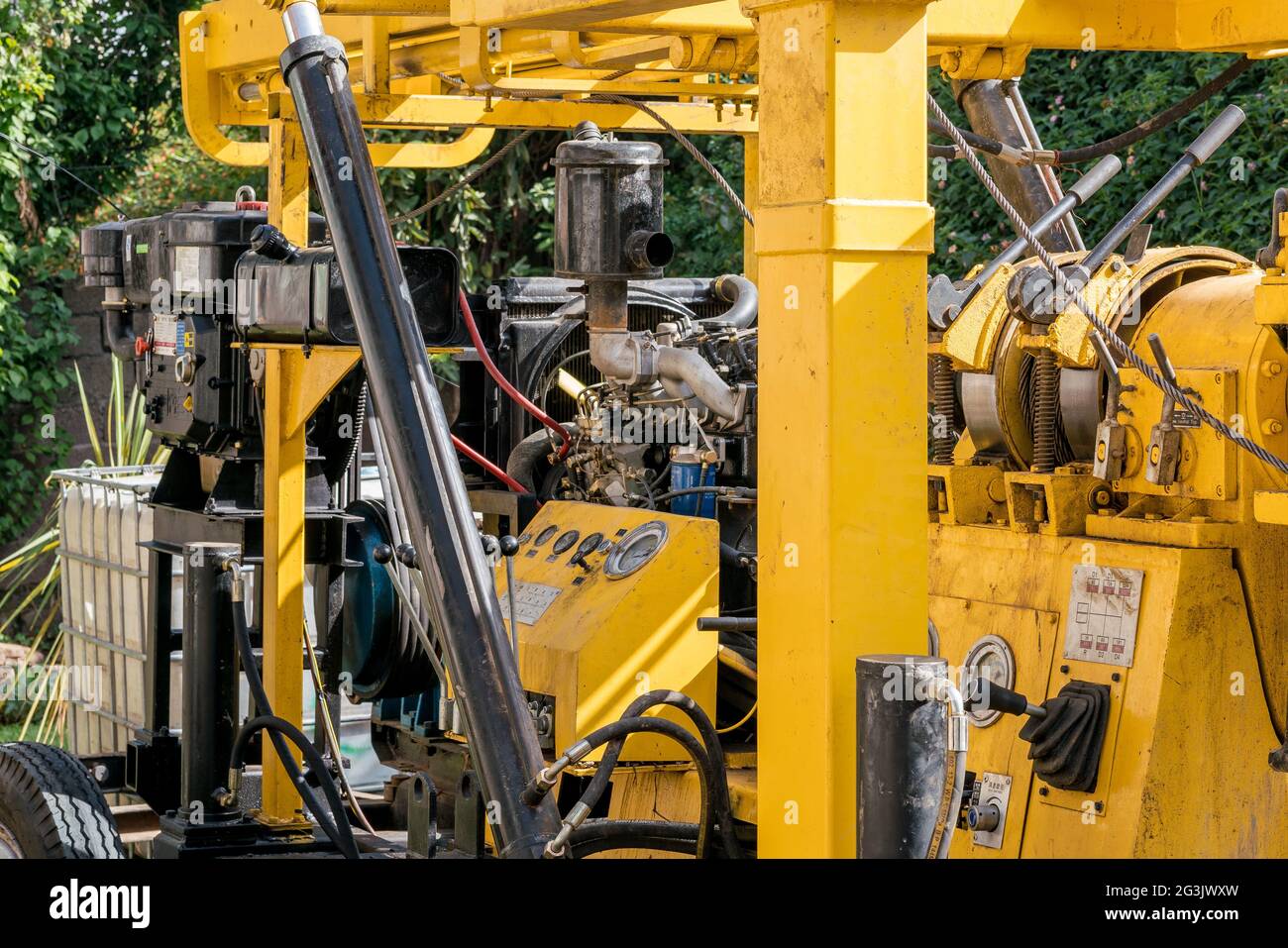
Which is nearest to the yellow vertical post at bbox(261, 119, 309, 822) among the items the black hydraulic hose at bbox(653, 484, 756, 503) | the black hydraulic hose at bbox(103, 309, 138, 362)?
the black hydraulic hose at bbox(103, 309, 138, 362)

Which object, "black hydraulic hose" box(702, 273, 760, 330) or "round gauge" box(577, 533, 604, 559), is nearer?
"round gauge" box(577, 533, 604, 559)

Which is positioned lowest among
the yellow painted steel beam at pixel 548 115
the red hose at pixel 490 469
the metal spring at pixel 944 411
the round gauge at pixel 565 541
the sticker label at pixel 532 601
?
the sticker label at pixel 532 601

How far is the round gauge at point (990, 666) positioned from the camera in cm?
436

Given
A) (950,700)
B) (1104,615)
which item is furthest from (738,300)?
(950,700)

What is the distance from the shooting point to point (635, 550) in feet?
15.2

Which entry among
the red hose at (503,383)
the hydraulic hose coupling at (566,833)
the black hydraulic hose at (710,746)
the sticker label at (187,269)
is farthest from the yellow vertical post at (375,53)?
the hydraulic hose coupling at (566,833)

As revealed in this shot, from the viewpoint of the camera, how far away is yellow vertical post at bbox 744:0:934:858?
2.97 m

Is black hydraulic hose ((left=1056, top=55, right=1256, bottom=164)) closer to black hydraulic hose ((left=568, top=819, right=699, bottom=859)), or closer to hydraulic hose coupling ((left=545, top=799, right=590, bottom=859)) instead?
black hydraulic hose ((left=568, top=819, right=699, bottom=859))

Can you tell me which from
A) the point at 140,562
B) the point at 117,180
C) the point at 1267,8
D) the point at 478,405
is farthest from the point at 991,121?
the point at 117,180

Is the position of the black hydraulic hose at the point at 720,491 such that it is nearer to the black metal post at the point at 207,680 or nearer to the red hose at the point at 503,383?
the red hose at the point at 503,383

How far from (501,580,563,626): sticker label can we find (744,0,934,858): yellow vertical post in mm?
1689

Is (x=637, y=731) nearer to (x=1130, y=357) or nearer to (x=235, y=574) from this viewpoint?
(x=1130, y=357)

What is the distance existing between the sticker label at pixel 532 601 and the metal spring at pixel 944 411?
1.07m

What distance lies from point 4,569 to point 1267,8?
8.93 m
